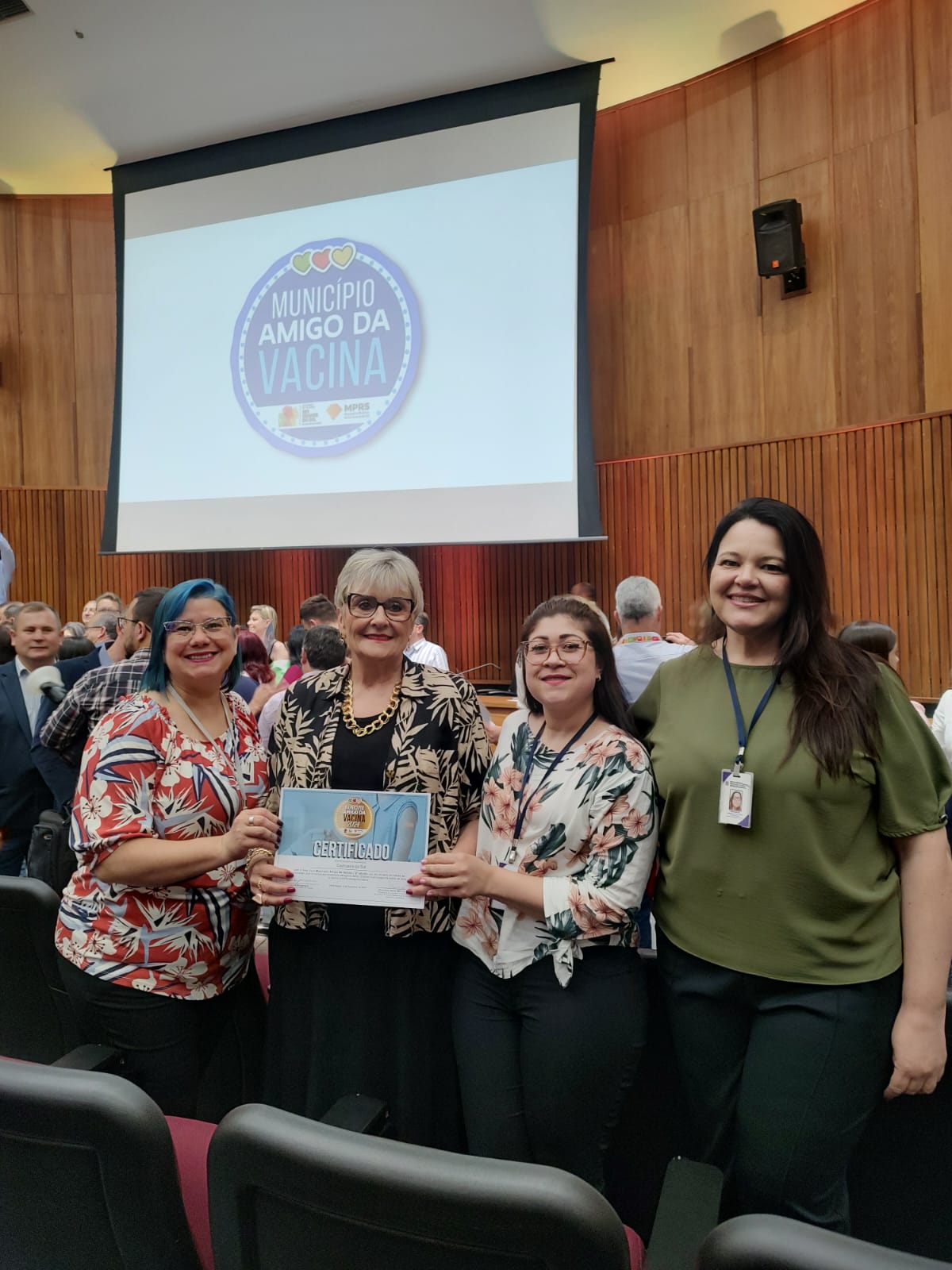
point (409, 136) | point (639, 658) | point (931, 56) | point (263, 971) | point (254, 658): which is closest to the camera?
point (263, 971)

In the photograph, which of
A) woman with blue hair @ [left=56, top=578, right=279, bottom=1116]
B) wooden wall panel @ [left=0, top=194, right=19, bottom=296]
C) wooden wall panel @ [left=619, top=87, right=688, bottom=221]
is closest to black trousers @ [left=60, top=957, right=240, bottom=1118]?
woman with blue hair @ [left=56, top=578, right=279, bottom=1116]

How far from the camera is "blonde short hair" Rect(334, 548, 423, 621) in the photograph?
166 cm

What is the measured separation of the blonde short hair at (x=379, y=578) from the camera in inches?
65.5

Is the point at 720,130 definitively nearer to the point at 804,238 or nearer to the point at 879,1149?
the point at 804,238

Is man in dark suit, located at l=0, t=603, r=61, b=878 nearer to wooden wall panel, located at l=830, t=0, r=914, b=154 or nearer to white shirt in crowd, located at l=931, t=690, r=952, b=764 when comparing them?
white shirt in crowd, located at l=931, t=690, r=952, b=764

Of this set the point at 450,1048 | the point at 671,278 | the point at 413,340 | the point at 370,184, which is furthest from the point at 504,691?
the point at 450,1048

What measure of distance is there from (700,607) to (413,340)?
6478 millimetres

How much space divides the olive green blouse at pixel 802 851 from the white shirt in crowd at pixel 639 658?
2.13 meters

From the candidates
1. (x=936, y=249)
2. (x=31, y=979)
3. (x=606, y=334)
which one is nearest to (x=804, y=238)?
(x=936, y=249)

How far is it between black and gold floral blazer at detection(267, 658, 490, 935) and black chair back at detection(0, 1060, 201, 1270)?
63cm

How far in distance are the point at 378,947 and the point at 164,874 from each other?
15.8 inches

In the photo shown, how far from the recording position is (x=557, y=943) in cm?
141

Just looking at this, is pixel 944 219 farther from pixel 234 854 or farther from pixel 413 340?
pixel 234 854

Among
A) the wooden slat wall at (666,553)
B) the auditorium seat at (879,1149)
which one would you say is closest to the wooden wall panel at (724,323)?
the wooden slat wall at (666,553)
